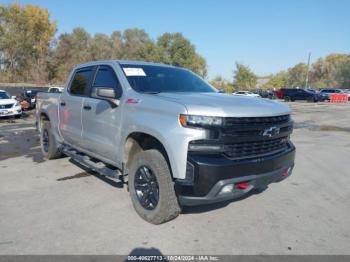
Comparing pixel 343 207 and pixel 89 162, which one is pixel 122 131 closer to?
pixel 89 162

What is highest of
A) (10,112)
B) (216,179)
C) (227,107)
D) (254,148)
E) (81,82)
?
(81,82)

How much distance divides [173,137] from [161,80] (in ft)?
5.07

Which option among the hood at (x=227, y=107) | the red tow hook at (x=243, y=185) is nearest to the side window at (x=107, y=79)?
the hood at (x=227, y=107)

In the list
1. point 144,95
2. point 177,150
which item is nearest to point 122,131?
point 144,95

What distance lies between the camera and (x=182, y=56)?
210ft

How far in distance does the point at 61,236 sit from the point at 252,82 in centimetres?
6845

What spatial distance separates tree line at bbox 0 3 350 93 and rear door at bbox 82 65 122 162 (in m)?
55.7

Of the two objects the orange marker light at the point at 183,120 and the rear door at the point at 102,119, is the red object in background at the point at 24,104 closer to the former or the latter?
the rear door at the point at 102,119

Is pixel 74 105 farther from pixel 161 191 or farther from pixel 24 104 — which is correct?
pixel 24 104

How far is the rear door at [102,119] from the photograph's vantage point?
423 cm

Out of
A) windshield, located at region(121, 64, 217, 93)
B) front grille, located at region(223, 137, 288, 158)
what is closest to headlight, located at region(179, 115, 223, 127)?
front grille, located at region(223, 137, 288, 158)

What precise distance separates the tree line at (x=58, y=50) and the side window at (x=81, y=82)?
5504 centimetres

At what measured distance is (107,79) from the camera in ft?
15.2

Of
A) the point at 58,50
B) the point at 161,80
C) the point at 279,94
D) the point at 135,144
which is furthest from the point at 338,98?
the point at 58,50
